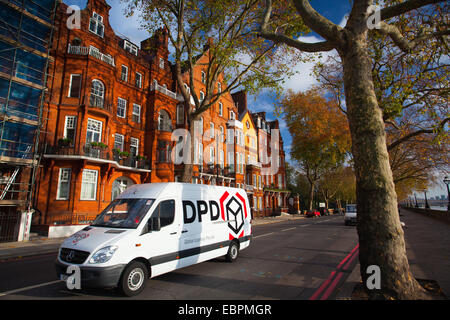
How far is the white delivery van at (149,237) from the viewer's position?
4770 millimetres

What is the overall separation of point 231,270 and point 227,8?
16.5 metres

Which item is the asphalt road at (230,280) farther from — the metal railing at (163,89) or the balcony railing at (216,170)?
the balcony railing at (216,170)

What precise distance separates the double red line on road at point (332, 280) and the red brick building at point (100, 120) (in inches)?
634

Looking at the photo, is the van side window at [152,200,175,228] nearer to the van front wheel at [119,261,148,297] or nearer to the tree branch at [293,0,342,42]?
the van front wheel at [119,261,148,297]

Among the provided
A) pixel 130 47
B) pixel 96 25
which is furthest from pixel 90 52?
pixel 130 47

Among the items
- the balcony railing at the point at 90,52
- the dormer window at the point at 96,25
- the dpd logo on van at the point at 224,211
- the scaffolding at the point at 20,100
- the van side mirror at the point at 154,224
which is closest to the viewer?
the van side mirror at the point at 154,224

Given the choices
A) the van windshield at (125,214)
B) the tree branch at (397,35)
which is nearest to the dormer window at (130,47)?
the van windshield at (125,214)

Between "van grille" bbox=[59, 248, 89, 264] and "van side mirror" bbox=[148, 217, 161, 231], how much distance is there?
1312mm

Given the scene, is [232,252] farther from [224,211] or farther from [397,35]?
[397,35]

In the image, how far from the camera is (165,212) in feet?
19.9

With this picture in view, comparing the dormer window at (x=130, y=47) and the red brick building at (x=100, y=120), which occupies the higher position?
the dormer window at (x=130, y=47)

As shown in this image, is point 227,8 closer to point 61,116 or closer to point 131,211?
point 61,116
